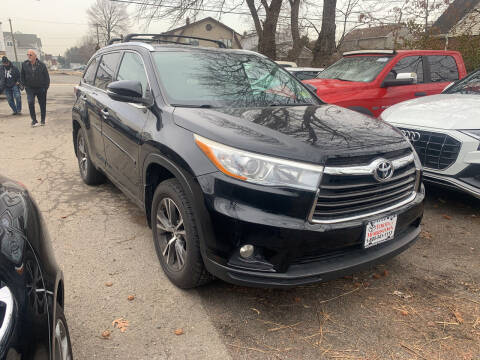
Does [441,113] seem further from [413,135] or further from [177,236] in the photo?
[177,236]

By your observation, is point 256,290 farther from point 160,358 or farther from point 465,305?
point 465,305

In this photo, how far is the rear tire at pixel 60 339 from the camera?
1460 millimetres

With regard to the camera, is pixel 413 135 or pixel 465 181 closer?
pixel 465 181

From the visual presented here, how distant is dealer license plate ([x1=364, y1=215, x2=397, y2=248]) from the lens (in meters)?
2.30

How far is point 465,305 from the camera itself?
103 inches

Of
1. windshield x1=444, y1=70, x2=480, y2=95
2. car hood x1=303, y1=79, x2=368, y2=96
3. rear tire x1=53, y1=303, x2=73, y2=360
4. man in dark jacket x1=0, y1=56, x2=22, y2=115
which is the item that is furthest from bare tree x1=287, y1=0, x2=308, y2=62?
rear tire x1=53, y1=303, x2=73, y2=360

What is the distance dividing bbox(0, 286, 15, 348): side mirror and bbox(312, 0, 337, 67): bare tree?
50.3ft

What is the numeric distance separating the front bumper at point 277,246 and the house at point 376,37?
15379 mm

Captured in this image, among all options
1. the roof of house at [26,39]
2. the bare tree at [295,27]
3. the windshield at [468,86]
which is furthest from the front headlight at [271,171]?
the roof of house at [26,39]

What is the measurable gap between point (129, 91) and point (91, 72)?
224cm

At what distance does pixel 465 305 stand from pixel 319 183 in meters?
1.47

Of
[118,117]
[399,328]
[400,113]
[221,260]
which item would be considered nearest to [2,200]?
[221,260]

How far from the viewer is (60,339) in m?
1.58

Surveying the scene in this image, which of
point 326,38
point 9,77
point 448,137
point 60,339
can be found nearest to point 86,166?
point 60,339
